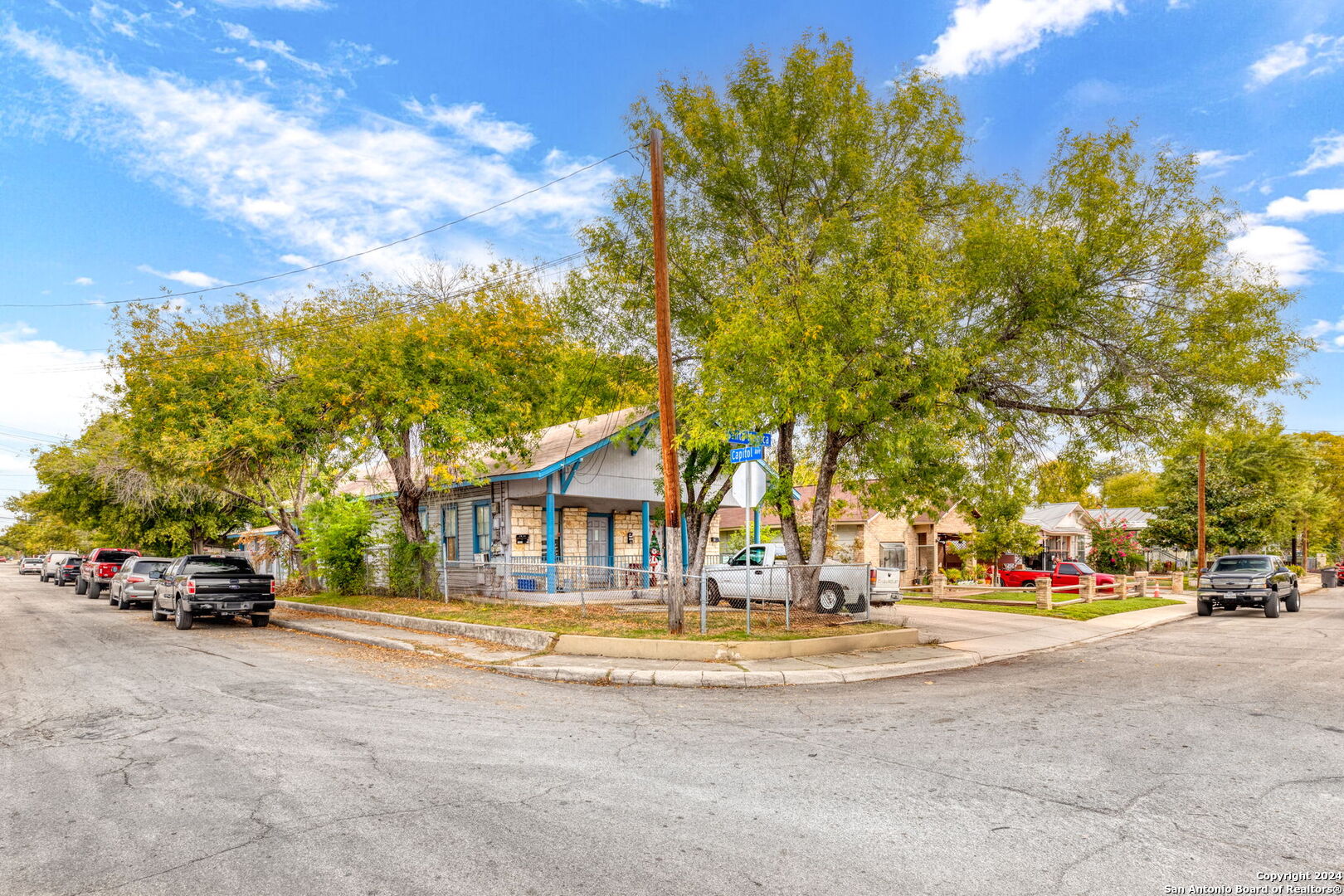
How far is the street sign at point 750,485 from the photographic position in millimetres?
12820

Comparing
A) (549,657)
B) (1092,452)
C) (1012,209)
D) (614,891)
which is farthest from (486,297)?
(614,891)

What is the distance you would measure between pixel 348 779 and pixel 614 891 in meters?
2.94

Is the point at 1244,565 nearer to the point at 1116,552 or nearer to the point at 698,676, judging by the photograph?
the point at 1116,552

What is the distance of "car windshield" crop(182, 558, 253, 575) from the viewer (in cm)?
1825

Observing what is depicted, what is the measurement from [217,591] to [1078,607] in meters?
24.2

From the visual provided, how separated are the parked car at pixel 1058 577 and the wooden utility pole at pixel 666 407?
25.5m

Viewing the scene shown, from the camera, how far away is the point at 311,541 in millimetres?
24172

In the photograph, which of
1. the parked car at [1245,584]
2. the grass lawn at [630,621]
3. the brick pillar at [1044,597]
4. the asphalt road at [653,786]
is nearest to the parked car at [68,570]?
the grass lawn at [630,621]

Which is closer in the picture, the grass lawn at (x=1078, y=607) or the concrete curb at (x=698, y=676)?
the concrete curb at (x=698, y=676)

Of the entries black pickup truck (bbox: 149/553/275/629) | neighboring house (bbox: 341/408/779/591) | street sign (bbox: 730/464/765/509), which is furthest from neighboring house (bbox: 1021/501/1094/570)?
black pickup truck (bbox: 149/553/275/629)

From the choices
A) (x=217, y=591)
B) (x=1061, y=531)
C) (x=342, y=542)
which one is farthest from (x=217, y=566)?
(x=1061, y=531)

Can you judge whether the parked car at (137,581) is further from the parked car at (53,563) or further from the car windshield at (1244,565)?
the car windshield at (1244,565)

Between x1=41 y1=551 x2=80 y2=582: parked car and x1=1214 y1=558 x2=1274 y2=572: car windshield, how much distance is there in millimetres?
56377

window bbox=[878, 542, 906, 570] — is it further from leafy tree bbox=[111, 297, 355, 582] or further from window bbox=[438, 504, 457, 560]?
leafy tree bbox=[111, 297, 355, 582]
